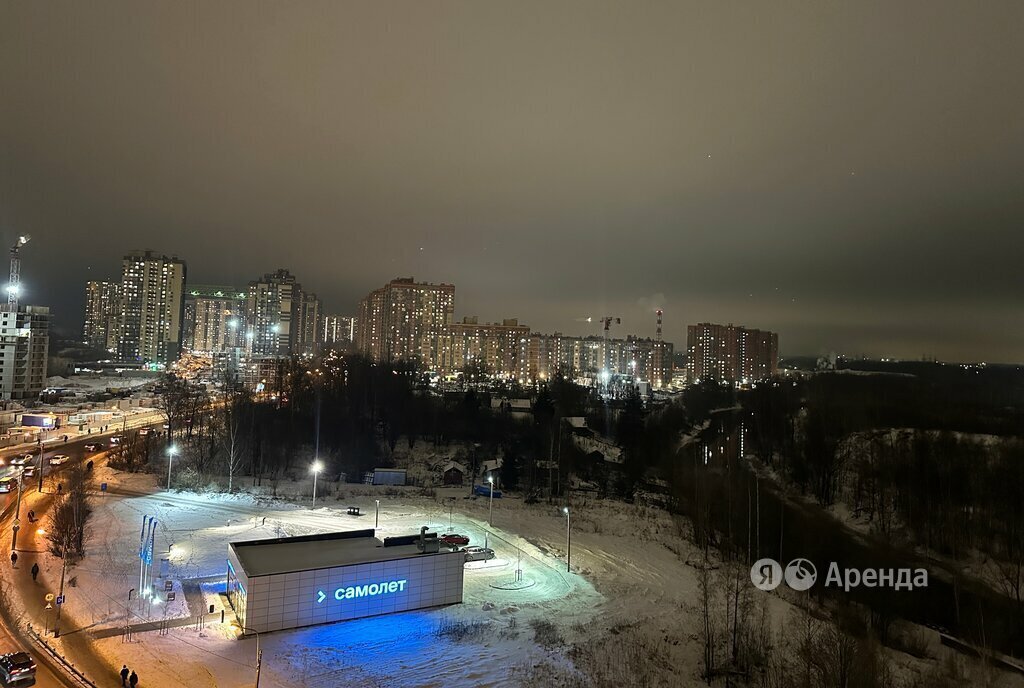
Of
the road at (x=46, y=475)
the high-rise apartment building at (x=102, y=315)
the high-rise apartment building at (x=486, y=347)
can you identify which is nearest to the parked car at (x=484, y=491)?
the road at (x=46, y=475)

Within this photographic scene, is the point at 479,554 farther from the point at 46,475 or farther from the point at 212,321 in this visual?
the point at 212,321

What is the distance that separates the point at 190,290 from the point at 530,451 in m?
110

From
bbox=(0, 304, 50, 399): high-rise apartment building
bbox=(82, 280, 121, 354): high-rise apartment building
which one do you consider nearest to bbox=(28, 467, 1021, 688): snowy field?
bbox=(0, 304, 50, 399): high-rise apartment building

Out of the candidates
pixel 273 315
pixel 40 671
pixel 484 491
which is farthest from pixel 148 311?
pixel 40 671

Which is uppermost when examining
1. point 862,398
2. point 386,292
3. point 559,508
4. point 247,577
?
point 386,292

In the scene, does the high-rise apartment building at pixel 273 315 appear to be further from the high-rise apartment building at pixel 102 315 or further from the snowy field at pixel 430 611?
the snowy field at pixel 430 611

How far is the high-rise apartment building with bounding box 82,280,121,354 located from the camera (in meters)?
99.6

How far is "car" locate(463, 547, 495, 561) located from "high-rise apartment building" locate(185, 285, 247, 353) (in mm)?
103448

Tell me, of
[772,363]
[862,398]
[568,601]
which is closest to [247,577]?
[568,601]

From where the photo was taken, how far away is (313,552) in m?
14.8

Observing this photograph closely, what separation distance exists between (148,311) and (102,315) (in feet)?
72.7

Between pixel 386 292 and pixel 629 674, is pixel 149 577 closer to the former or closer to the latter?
pixel 629 674

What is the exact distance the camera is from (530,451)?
122 feet

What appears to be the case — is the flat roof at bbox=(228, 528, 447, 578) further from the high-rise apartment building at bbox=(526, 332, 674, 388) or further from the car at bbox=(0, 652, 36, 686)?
the high-rise apartment building at bbox=(526, 332, 674, 388)
